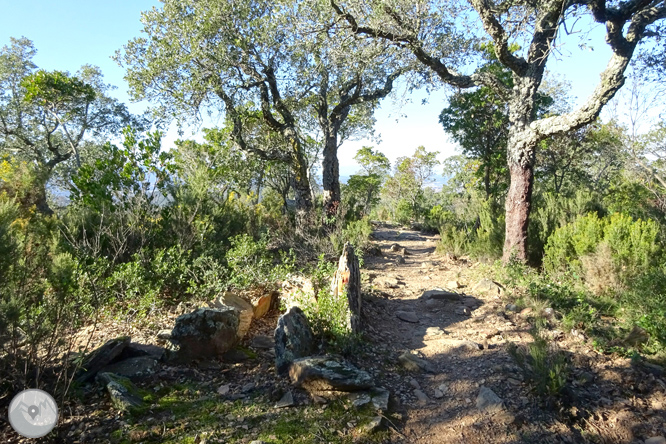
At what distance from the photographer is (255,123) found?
1281 centimetres

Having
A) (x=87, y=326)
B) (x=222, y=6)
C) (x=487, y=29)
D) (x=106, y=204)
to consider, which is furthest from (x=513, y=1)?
(x=87, y=326)

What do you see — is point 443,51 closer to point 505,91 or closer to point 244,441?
point 505,91

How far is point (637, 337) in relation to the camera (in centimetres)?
381

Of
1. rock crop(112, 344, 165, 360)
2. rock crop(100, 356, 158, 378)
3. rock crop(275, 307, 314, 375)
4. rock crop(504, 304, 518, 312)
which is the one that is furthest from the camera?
rock crop(504, 304, 518, 312)

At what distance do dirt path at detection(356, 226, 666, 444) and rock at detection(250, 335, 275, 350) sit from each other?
45.4 inches

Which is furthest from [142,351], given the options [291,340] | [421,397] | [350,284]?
[421,397]

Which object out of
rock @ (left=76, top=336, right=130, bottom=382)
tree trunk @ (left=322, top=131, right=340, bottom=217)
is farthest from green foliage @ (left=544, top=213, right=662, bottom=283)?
rock @ (left=76, top=336, right=130, bottom=382)

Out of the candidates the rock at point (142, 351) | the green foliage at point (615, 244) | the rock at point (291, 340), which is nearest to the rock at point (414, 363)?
the rock at point (291, 340)

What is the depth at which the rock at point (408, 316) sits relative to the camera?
506 cm

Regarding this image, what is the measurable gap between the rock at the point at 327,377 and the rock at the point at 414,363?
0.74 meters

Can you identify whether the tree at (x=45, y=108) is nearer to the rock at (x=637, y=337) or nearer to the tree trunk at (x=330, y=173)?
the tree trunk at (x=330, y=173)

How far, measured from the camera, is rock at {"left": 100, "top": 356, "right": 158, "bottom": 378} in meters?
3.26

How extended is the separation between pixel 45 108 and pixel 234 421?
17.9 metres

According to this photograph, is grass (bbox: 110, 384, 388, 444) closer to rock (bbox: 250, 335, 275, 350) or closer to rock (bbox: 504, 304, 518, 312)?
rock (bbox: 250, 335, 275, 350)
